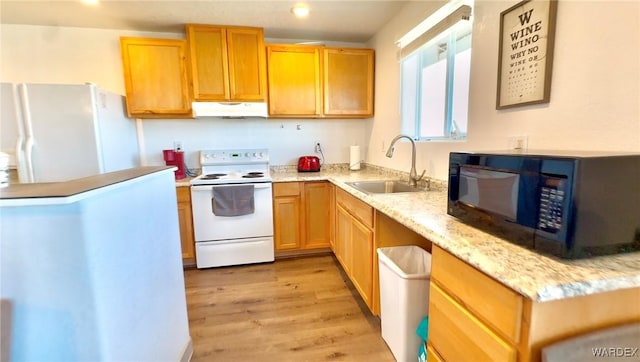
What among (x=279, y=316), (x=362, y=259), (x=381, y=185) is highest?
(x=381, y=185)

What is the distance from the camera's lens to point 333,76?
3.07m

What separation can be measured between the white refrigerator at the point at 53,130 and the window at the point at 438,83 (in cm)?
264

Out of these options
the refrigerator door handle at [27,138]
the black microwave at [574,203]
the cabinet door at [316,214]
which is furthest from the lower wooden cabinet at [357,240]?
the refrigerator door handle at [27,138]

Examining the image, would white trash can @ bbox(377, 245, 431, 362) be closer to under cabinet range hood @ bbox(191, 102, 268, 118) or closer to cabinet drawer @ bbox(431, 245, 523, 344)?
cabinet drawer @ bbox(431, 245, 523, 344)

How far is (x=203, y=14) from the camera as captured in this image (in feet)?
8.20

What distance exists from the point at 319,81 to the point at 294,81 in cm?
27

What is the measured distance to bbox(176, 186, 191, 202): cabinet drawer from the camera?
107 inches

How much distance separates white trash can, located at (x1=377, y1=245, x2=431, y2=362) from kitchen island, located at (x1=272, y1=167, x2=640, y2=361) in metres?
0.34

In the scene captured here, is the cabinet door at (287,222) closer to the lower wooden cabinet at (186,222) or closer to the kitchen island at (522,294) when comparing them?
the lower wooden cabinet at (186,222)

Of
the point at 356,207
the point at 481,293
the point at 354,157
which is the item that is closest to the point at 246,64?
the point at 354,157

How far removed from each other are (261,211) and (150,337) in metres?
1.66

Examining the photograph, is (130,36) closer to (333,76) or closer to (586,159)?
(333,76)

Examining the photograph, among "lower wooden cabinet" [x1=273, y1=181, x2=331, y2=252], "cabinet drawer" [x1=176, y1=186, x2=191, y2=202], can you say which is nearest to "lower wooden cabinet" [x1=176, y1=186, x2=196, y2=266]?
"cabinet drawer" [x1=176, y1=186, x2=191, y2=202]

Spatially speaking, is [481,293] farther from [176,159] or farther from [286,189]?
[176,159]
